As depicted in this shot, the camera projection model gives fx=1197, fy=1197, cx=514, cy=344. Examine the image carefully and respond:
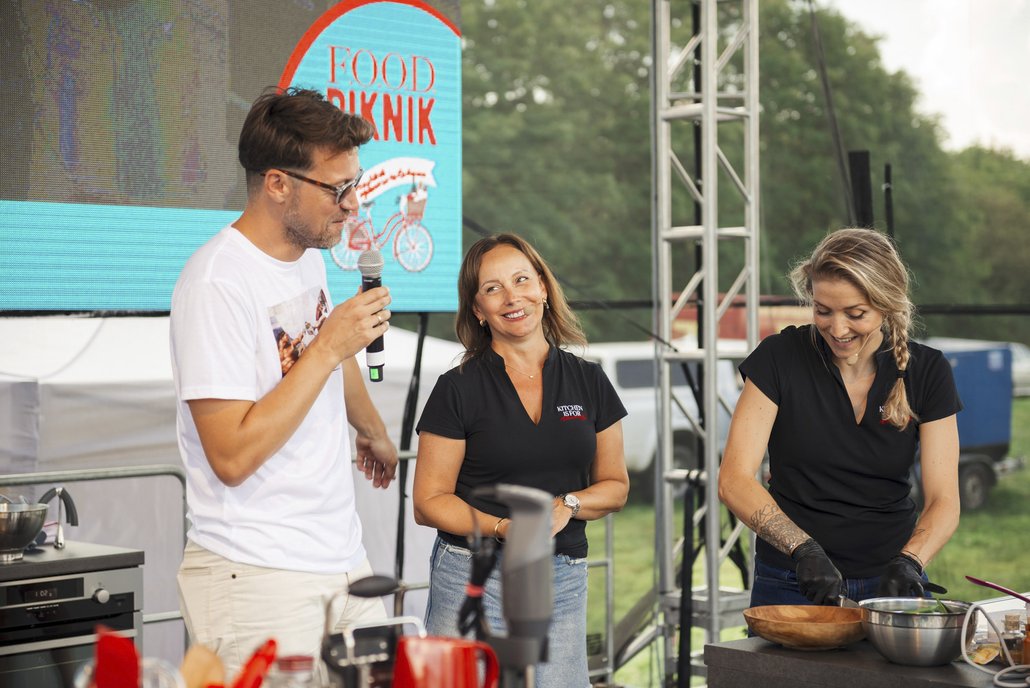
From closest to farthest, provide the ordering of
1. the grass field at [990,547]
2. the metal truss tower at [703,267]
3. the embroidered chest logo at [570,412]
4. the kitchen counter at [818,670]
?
the kitchen counter at [818,670] < the embroidered chest logo at [570,412] < the metal truss tower at [703,267] < the grass field at [990,547]

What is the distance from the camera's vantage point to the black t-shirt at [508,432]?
225 centimetres

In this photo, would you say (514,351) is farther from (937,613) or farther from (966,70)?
(966,70)

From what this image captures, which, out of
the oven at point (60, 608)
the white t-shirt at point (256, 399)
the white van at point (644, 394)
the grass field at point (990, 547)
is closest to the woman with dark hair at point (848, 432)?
the white t-shirt at point (256, 399)

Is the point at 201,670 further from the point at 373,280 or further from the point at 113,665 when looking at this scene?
the point at 373,280

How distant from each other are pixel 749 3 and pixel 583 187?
937 centimetres

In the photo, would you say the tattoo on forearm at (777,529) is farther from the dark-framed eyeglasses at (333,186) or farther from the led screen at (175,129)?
the led screen at (175,129)

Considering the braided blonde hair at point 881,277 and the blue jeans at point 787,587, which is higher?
the braided blonde hair at point 881,277

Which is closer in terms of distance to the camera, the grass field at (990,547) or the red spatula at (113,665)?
the red spatula at (113,665)

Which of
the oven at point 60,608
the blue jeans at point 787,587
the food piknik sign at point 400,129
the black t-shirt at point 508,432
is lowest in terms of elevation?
the oven at point 60,608

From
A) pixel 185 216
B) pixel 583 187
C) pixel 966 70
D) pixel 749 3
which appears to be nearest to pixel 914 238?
pixel 966 70

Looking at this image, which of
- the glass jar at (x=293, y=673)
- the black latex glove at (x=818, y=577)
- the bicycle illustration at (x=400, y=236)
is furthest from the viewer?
the bicycle illustration at (x=400, y=236)

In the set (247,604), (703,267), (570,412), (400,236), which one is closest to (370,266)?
(570,412)

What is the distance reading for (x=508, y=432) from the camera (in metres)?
2.25

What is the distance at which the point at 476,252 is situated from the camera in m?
2.38
